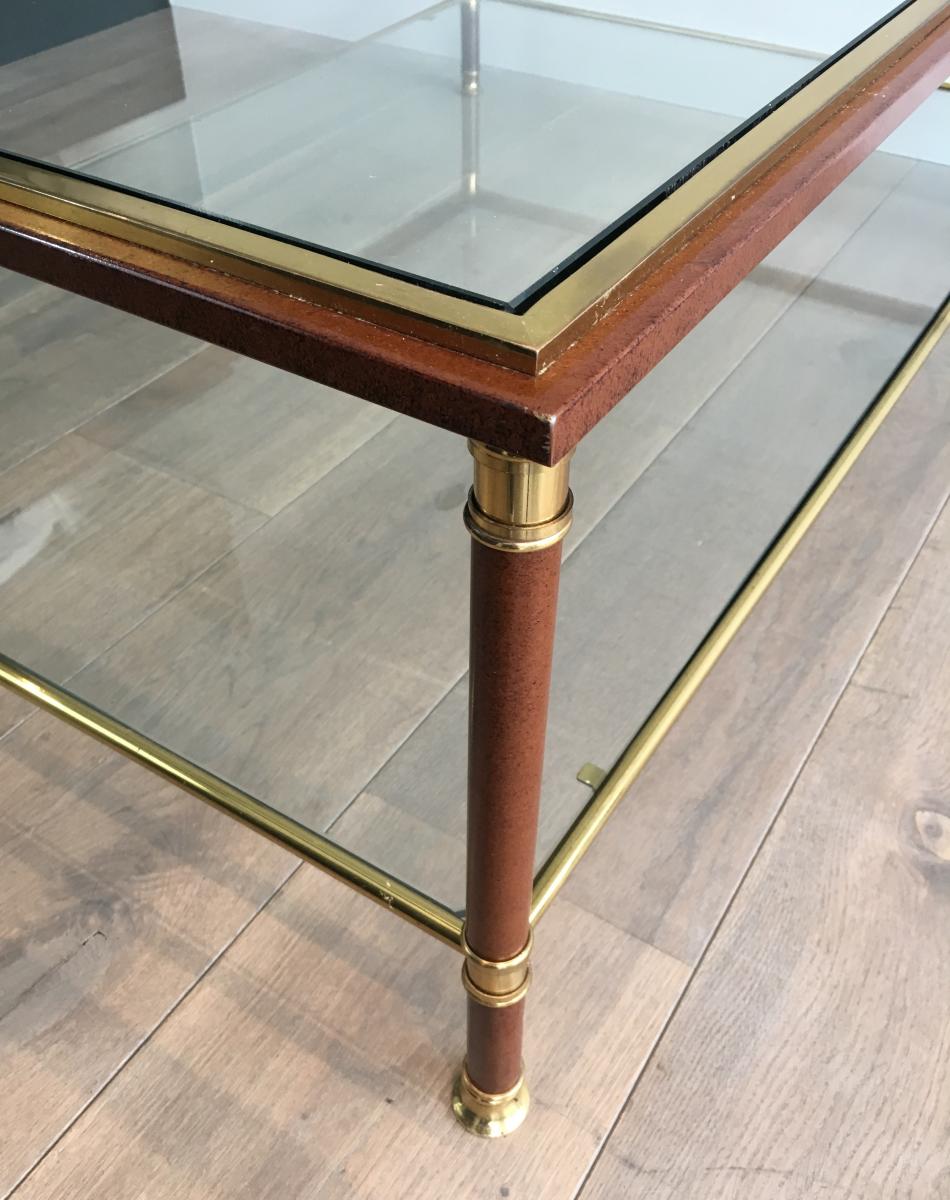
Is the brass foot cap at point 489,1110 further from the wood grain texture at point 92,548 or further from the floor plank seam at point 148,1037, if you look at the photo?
the wood grain texture at point 92,548

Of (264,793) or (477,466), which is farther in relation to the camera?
(264,793)

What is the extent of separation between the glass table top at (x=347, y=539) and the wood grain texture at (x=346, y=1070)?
0.11 meters

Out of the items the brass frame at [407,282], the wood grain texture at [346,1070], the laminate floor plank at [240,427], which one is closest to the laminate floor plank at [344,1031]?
the wood grain texture at [346,1070]

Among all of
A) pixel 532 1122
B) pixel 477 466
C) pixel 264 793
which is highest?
pixel 477 466

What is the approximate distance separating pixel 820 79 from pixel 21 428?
26.5 inches

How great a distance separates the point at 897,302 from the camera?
98 cm

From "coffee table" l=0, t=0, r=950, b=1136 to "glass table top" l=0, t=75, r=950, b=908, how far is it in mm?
39

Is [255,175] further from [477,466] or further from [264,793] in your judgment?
[264,793]

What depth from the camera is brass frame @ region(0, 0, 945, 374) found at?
1.08 feet

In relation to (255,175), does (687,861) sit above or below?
below

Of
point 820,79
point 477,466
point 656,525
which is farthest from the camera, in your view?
point 656,525

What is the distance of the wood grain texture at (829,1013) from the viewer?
0.58m

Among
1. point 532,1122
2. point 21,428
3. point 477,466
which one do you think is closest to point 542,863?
point 532,1122

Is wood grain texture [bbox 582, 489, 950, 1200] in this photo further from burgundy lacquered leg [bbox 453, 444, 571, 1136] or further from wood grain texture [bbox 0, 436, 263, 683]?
wood grain texture [bbox 0, 436, 263, 683]
